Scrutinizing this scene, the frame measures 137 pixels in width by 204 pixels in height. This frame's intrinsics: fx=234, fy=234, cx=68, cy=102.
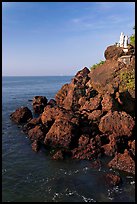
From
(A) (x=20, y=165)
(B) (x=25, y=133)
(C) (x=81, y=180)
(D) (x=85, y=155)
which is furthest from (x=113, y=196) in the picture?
(B) (x=25, y=133)

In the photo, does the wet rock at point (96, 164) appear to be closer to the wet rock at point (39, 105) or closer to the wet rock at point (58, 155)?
the wet rock at point (58, 155)

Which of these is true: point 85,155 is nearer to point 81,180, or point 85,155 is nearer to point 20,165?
point 81,180

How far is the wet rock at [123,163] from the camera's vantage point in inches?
862

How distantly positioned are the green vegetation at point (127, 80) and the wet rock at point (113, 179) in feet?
72.9

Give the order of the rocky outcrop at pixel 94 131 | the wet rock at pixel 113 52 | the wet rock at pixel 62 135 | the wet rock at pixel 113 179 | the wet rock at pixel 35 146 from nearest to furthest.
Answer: the wet rock at pixel 113 179 < the rocky outcrop at pixel 94 131 < the wet rock at pixel 62 135 < the wet rock at pixel 35 146 < the wet rock at pixel 113 52

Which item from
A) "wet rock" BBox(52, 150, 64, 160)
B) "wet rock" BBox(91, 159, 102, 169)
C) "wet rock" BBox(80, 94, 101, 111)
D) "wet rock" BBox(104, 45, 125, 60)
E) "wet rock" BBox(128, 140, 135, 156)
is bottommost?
"wet rock" BBox(91, 159, 102, 169)

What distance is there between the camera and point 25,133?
34000 millimetres

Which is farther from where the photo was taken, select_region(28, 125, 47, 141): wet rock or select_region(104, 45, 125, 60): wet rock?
select_region(104, 45, 125, 60): wet rock

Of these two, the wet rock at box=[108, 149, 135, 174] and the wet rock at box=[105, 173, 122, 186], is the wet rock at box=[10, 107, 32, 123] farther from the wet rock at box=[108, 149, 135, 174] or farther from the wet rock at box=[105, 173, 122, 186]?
the wet rock at box=[105, 173, 122, 186]

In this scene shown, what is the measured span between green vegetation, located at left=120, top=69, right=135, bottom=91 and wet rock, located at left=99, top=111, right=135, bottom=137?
13404 millimetres

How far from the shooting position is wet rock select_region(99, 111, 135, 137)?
27062 mm

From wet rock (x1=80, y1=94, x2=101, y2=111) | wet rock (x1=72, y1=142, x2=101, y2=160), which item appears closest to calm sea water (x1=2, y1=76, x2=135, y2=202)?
wet rock (x1=72, y1=142, x2=101, y2=160)

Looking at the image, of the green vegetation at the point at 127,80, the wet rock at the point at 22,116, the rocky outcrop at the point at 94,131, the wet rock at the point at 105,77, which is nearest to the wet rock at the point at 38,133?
the rocky outcrop at the point at 94,131

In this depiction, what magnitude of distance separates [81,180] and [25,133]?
15.6m
